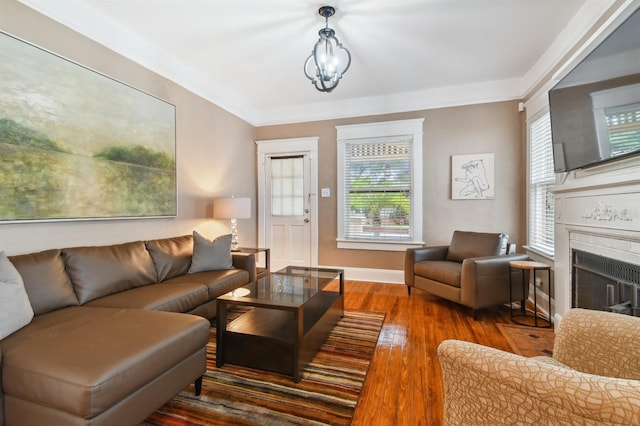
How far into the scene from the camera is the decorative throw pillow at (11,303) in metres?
1.41

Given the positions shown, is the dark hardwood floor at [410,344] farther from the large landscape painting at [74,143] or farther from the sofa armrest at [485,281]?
the large landscape painting at [74,143]

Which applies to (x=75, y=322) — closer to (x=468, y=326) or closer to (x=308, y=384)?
(x=308, y=384)

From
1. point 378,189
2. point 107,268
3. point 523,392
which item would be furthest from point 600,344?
point 378,189

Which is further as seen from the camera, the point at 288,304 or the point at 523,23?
the point at 523,23

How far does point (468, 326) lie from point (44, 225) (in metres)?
3.59

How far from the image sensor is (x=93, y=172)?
242 centimetres

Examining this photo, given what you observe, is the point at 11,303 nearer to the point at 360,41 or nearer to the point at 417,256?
the point at 360,41

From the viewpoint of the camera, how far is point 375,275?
429 cm

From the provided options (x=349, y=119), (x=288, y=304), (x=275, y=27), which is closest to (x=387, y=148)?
(x=349, y=119)

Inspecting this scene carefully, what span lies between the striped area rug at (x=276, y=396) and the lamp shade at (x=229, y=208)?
5.71 ft

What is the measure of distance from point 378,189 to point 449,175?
0.97 meters

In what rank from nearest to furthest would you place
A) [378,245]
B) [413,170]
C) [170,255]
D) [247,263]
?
[170,255]
[247,263]
[413,170]
[378,245]

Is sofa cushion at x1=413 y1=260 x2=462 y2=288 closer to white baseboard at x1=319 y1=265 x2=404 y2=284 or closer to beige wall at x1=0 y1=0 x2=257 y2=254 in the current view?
white baseboard at x1=319 y1=265 x2=404 y2=284

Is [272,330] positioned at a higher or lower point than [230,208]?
lower
